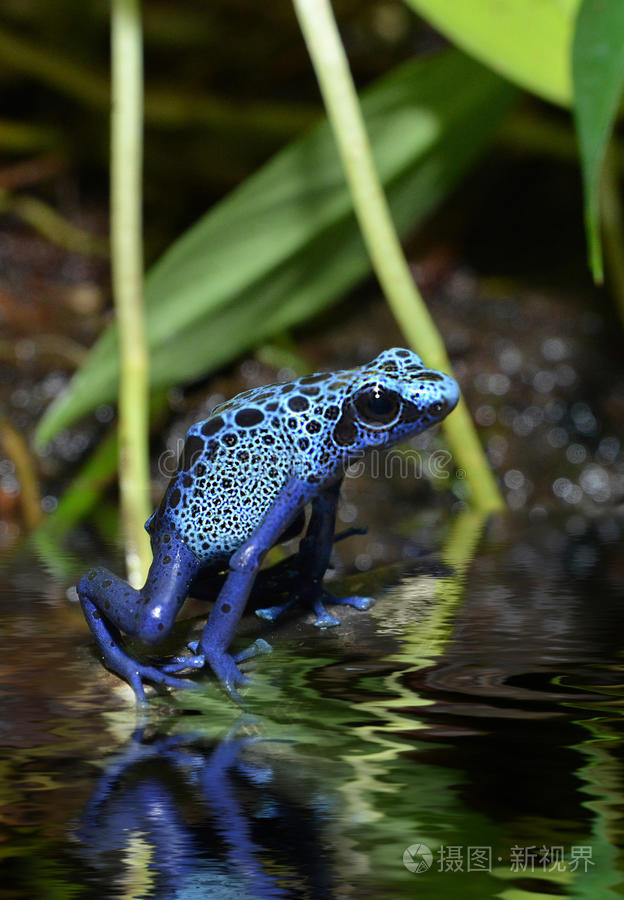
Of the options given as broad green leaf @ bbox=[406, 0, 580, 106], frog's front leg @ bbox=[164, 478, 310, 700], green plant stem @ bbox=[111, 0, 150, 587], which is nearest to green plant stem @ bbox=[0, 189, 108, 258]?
green plant stem @ bbox=[111, 0, 150, 587]

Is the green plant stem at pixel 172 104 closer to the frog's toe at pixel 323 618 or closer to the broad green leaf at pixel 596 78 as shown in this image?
the broad green leaf at pixel 596 78

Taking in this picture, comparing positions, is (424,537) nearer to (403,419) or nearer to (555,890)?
(403,419)

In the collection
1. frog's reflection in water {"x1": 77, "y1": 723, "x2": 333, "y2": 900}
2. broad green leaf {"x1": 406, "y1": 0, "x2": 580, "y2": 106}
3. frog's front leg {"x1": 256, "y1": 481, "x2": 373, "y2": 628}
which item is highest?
broad green leaf {"x1": 406, "y1": 0, "x2": 580, "y2": 106}

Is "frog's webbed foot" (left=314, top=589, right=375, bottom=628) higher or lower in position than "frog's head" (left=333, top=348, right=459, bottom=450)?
lower

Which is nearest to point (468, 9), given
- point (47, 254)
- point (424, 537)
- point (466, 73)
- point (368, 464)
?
point (466, 73)

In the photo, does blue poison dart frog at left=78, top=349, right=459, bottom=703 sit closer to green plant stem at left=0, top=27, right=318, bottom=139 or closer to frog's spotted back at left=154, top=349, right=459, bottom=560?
frog's spotted back at left=154, top=349, right=459, bottom=560

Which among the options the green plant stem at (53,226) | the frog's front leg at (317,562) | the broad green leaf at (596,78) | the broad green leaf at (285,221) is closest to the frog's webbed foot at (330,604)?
the frog's front leg at (317,562)

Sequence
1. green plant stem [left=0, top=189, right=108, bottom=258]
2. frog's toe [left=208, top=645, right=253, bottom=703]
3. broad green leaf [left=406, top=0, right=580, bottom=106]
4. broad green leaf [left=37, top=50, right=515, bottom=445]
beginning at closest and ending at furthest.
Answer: frog's toe [left=208, top=645, right=253, bottom=703], broad green leaf [left=406, top=0, right=580, bottom=106], broad green leaf [left=37, top=50, right=515, bottom=445], green plant stem [left=0, top=189, right=108, bottom=258]
